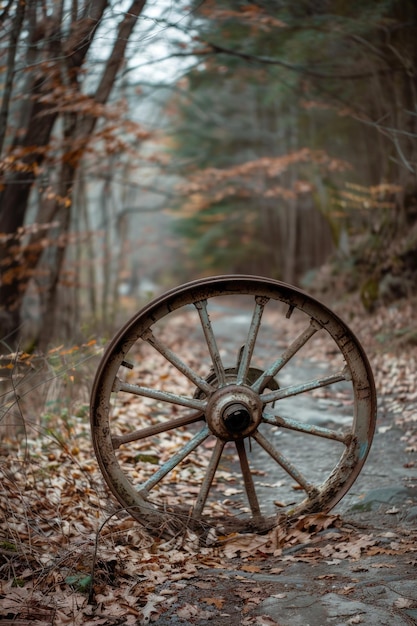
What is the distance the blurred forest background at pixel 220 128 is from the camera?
734 centimetres

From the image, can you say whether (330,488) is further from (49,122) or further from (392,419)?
(49,122)

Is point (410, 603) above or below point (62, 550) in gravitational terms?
below

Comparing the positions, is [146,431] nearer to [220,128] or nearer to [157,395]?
[157,395]

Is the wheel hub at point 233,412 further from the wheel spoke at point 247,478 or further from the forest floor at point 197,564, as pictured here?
the forest floor at point 197,564

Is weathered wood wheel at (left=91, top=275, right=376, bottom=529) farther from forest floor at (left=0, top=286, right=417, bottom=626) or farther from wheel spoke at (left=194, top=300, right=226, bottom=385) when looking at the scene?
forest floor at (left=0, top=286, right=417, bottom=626)

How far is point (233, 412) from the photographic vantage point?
3967 millimetres

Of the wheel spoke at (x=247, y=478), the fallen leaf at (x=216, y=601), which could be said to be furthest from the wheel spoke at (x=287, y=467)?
the fallen leaf at (x=216, y=601)

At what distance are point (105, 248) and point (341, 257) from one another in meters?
5.61

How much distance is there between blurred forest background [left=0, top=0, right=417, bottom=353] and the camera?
7344 millimetres

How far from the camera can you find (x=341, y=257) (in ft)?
44.9

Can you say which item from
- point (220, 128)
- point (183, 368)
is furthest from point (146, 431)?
point (220, 128)

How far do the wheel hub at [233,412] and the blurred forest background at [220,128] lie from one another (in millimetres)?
1402

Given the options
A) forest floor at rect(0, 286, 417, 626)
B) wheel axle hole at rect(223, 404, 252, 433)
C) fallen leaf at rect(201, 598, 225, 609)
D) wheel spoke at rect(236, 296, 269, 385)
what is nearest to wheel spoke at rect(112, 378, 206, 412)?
wheel axle hole at rect(223, 404, 252, 433)

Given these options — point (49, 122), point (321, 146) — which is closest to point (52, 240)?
point (49, 122)
